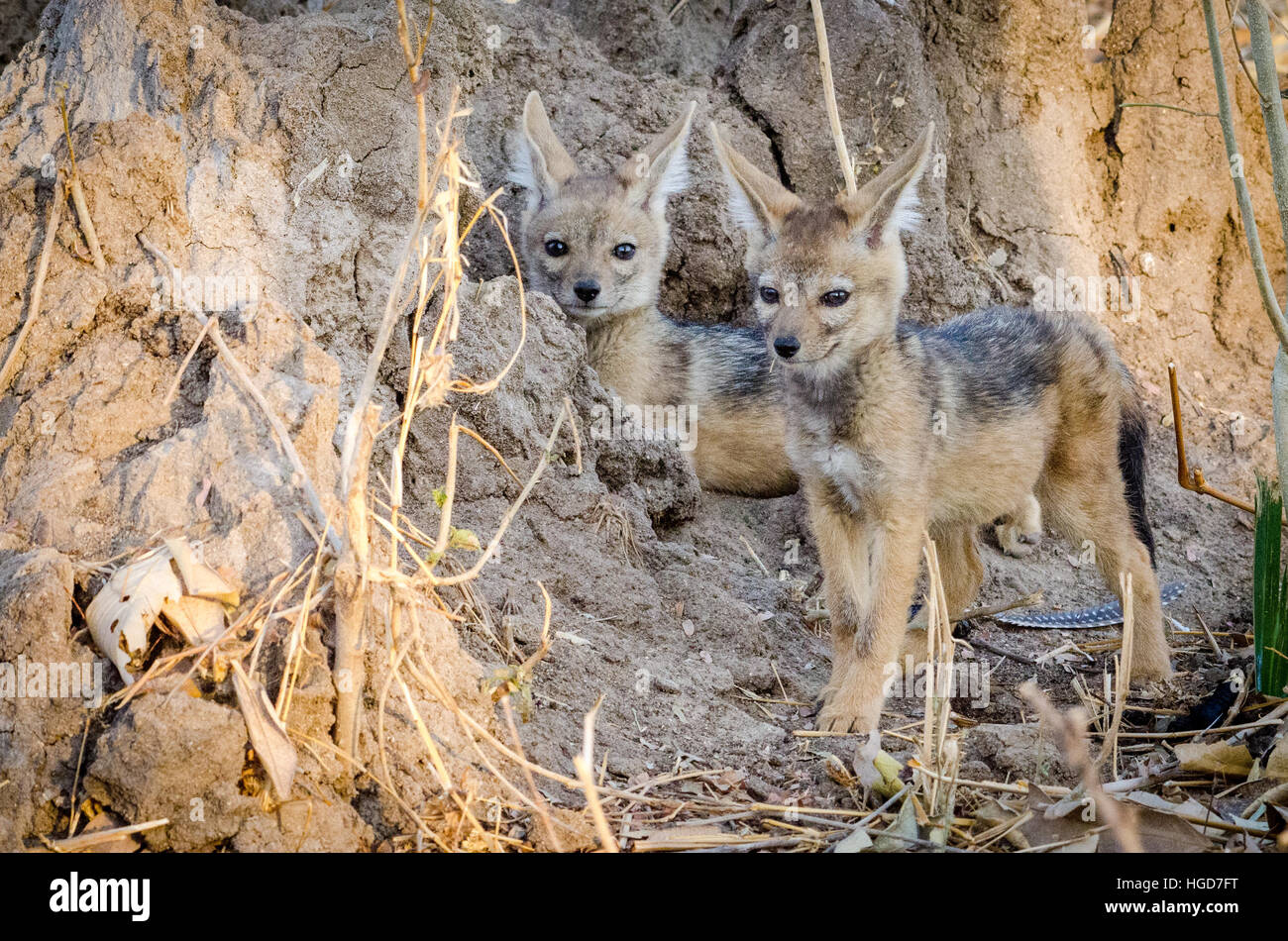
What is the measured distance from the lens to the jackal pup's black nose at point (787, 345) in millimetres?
4598

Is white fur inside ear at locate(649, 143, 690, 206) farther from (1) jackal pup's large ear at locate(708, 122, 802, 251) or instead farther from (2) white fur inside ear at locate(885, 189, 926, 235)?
(2) white fur inside ear at locate(885, 189, 926, 235)

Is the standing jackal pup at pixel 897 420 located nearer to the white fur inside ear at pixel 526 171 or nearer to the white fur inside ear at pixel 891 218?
the white fur inside ear at pixel 891 218

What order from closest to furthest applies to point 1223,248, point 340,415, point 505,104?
point 340,415
point 505,104
point 1223,248

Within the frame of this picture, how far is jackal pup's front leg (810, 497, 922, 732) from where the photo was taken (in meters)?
4.49

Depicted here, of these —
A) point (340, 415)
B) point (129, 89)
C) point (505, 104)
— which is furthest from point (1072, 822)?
point (505, 104)

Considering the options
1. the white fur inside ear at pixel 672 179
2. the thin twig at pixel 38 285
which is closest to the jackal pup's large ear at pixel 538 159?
the white fur inside ear at pixel 672 179

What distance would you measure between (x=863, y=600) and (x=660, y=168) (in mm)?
3086

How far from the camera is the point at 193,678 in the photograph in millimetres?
3066

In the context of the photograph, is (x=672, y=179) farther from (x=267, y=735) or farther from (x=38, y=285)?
(x=267, y=735)

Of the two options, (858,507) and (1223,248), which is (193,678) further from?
(1223,248)

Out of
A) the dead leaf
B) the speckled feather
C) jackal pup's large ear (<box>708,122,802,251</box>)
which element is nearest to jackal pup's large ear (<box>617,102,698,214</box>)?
jackal pup's large ear (<box>708,122,802,251</box>)

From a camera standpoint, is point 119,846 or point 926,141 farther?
point 926,141

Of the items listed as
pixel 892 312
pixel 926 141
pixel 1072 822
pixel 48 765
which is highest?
pixel 926 141
